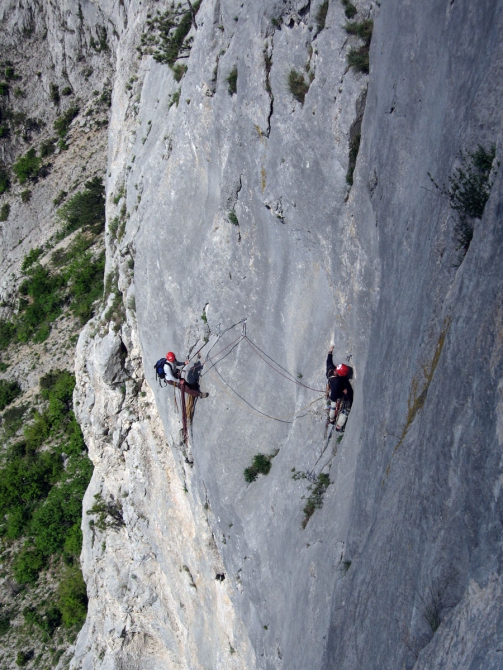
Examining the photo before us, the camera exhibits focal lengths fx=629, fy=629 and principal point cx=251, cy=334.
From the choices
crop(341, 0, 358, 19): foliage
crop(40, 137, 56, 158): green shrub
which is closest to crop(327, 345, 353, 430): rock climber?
crop(341, 0, 358, 19): foliage

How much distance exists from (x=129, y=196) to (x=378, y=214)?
1233cm

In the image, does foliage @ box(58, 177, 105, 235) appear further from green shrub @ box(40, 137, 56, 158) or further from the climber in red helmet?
the climber in red helmet

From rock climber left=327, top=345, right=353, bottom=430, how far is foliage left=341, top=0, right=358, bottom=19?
6541 millimetres

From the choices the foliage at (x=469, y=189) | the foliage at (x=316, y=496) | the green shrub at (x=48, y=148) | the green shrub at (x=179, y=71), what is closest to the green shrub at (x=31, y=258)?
the green shrub at (x=48, y=148)

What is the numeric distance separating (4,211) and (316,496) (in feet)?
106

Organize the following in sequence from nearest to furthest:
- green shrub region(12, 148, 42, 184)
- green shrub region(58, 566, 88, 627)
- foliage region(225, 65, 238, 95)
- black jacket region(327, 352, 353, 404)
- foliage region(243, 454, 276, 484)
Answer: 1. black jacket region(327, 352, 353, 404)
2. foliage region(225, 65, 238, 95)
3. foliage region(243, 454, 276, 484)
4. green shrub region(58, 566, 88, 627)
5. green shrub region(12, 148, 42, 184)

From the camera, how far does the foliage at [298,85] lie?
12.9 metres

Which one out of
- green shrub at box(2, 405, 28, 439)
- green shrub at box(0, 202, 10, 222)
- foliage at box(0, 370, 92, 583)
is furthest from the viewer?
green shrub at box(0, 202, 10, 222)

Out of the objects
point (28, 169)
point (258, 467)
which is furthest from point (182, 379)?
point (28, 169)

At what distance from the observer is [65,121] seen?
3872 centimetres

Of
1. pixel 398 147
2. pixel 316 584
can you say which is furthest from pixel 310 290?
pixel 316 584

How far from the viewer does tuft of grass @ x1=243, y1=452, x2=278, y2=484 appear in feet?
50.1

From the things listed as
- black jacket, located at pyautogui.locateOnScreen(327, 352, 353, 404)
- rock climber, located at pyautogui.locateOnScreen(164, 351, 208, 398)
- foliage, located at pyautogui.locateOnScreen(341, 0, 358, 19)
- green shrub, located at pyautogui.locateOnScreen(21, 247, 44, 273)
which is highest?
green shrub, located at pyautogui.locateOnScreen(21, 247, 44, 273)

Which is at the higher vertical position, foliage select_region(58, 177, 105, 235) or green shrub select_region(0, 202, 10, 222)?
green shrub select_region(0, 202, 10, 222)
